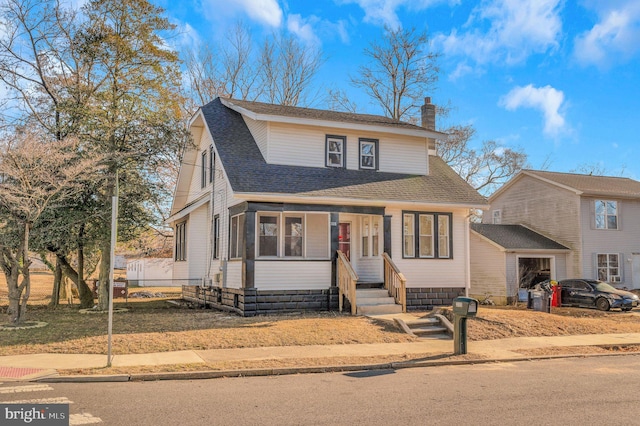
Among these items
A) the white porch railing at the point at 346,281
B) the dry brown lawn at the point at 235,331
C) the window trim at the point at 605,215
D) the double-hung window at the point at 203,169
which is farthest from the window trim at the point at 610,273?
the double-hung window at the point at 203,169

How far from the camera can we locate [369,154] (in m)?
19.6

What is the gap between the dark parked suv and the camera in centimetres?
2122

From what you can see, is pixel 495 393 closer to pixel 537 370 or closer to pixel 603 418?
pixel 603 418

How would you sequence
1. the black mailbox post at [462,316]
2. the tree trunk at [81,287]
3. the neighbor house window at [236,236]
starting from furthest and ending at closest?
1. the tree trunk at [81,287]
2. the neighbor house window at [236,236]
3. the black mailbox post at [462,316]

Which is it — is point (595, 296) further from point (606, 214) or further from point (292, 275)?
point (292, 275)

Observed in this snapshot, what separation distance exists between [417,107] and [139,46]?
20708 millimetres

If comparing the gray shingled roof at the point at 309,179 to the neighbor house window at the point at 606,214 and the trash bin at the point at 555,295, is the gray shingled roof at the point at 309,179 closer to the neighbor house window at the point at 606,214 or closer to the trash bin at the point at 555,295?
the trash bin at the point at 555,295

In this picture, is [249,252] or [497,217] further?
[497,217]

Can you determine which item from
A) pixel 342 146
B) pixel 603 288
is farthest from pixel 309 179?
pixel 603 288

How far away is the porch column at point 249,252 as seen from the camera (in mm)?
16062

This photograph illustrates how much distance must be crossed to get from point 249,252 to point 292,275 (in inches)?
62.5

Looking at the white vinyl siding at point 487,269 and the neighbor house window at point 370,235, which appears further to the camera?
the white vinyl siding at point 487,269

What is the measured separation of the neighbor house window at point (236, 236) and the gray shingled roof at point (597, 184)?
58.2 ft

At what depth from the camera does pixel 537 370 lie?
405 inches
